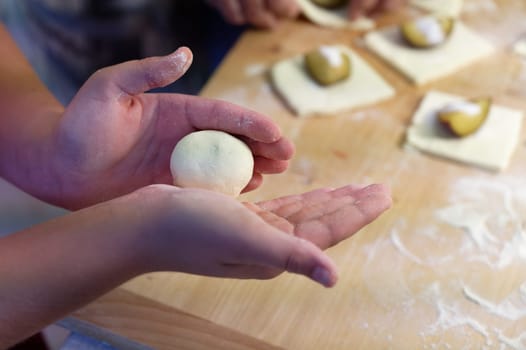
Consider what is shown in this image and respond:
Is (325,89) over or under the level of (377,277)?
over

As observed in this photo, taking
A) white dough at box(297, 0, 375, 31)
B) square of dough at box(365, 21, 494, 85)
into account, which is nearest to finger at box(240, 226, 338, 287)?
square of dough at box(365, 21, 494, 85)

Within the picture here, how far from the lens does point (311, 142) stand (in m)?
1.20

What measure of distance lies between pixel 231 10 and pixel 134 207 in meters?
0.82

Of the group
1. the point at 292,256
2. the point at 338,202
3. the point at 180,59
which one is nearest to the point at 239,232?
the point at 292,256

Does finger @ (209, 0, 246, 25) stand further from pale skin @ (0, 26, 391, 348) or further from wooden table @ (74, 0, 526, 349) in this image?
pale skin @ (0, 26, 391, 348)

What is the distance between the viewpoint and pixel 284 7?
142 centimetres

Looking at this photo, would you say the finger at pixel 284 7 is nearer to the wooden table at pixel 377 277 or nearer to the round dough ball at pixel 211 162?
the wooden table at pixel 377 277

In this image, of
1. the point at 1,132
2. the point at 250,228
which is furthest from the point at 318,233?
the point at 1,132

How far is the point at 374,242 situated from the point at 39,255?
561 millimetres

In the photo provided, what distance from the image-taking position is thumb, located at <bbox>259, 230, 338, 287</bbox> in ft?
2.06

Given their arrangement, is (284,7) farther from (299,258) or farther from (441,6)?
(299,258)

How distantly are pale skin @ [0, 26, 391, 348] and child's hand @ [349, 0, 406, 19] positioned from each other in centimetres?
68

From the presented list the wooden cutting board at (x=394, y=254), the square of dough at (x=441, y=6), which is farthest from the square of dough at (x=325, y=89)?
the square of dough at (x=441, y=6)

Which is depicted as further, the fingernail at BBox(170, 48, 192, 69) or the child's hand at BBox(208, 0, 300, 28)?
the child's hand at BBox(208, 0, 300, 28)
